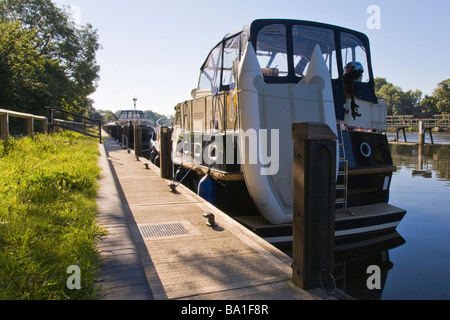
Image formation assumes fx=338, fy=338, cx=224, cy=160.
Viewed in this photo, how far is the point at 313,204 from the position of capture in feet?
8.28

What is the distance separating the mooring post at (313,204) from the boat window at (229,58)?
392 centimetres

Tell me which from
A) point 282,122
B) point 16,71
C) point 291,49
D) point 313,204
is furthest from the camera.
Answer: point 16,71

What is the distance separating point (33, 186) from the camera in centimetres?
452

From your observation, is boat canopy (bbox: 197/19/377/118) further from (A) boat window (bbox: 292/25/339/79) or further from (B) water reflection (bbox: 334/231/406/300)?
(B) water reflection (bbox: 334/231/406/300)

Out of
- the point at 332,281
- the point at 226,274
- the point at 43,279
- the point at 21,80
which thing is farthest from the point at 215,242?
the point at 21,80

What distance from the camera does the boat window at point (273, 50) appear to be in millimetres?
5852

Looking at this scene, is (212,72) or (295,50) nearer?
(295,50)

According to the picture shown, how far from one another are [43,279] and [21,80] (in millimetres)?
20284

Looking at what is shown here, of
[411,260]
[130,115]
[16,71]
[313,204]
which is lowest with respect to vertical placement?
[411,260]

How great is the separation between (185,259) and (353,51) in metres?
5.48

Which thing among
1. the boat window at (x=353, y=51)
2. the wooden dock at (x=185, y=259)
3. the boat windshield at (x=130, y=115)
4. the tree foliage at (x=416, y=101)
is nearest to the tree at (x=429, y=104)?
the tree foliage at (x=416, y=101)

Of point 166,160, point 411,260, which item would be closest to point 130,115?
point 166,160

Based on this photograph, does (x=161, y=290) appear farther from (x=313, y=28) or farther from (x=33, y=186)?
(x=313, y=28)

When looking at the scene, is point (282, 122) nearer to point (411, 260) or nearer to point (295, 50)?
point (295, 50)
